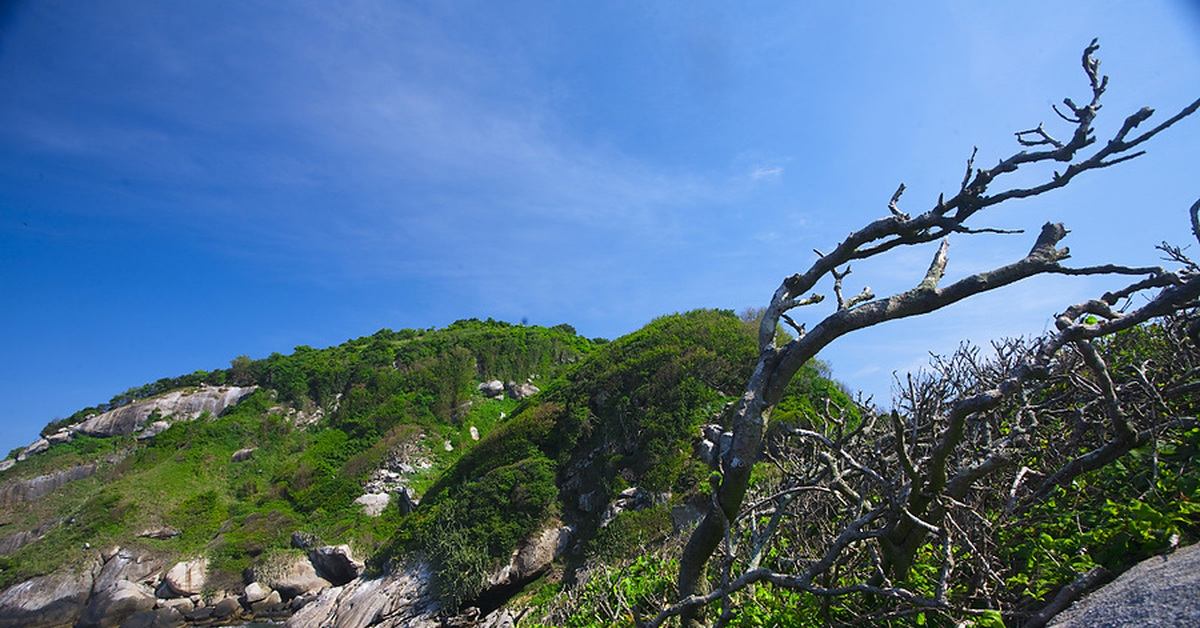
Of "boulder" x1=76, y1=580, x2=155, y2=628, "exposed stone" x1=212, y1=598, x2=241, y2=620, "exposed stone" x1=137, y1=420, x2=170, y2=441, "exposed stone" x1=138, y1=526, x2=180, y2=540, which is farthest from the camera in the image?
"exposed stone" x1=137, y1=420, x2=170, y2=441

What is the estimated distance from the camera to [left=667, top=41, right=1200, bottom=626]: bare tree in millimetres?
2400

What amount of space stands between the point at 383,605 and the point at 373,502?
12.8m

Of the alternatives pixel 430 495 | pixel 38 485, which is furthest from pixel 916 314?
pixel 38 485

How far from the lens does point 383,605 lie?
69.7ft

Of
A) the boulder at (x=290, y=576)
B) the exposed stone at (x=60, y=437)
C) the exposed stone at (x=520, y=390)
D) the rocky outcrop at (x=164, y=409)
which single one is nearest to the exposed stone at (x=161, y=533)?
the boulder at (x=290, y=576)

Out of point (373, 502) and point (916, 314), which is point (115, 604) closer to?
point (373, 502)

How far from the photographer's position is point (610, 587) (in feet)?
14.1

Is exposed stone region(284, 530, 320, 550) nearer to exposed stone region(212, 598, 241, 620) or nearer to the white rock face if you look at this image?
the white rock face

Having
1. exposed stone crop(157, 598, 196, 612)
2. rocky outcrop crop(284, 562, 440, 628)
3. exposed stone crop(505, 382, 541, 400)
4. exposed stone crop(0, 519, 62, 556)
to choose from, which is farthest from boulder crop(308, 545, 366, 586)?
exposed stone crop(505, 382, 541, 400)

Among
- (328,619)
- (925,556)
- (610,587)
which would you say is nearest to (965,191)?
(925,556)

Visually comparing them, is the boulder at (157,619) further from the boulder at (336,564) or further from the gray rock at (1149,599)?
the gray rock at (1149,599)

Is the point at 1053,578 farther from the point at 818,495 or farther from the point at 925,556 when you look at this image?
the point at 818,495

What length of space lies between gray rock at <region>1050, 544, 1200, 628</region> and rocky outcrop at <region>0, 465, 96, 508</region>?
5245 centimetres

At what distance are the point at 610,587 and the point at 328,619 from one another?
76.3 feet
